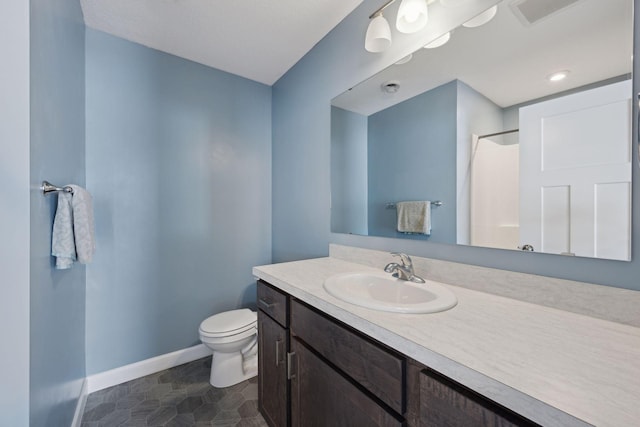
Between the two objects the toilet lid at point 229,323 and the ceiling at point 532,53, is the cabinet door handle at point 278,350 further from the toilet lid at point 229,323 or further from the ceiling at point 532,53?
the ceiling at point 532,53

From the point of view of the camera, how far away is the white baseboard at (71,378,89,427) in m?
1.38

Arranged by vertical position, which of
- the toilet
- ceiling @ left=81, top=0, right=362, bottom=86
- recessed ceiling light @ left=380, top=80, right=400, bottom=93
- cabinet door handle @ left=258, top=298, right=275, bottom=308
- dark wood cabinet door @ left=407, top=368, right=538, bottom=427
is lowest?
the toilet

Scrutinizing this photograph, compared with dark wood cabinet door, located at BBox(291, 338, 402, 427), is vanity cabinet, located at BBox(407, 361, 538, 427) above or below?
above

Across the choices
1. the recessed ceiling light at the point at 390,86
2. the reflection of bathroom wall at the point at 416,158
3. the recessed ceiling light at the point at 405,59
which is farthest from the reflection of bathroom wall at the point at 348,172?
the recessed ceiling light at the point at 405,59

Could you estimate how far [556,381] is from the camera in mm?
468

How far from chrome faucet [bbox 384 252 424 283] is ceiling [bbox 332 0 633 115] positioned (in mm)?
724

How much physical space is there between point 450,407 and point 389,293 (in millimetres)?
633

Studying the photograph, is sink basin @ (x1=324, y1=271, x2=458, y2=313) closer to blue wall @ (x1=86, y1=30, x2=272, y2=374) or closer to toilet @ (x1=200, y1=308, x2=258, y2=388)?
toilet @ (x1=200, y1=308, x2=258, y2=388)

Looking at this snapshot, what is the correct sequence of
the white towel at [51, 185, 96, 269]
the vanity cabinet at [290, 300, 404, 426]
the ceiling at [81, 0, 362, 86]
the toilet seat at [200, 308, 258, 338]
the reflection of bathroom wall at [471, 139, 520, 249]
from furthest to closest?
the toilet seat at [200, 308, 258, 338] < the ceiling at [81, 0, 362, 86] < the white towel at [51, 185, 96, 269] < the reflection of bathroom wall at [471, 139, 520, 249] < the vanity cabinet at [290, 300, 404, 426]

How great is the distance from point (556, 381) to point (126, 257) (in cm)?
224

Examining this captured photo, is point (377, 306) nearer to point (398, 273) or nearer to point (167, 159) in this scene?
point (398, 273)

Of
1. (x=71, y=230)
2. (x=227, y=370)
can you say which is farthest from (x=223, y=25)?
(x=227, y=370)

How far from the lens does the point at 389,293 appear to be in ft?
3.84

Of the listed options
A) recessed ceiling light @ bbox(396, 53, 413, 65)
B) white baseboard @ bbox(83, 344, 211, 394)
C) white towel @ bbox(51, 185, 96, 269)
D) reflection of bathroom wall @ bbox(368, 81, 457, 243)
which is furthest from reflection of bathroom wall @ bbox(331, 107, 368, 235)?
white baseboard @ bbox(83, 344, 211, 394)
